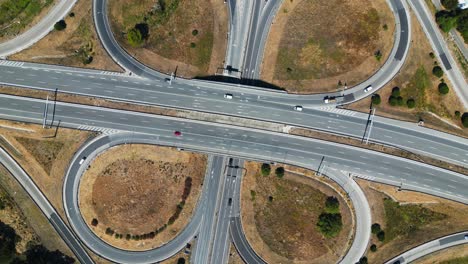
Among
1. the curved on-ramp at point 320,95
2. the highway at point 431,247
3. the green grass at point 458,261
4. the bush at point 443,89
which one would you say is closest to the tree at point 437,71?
the bush at point 443,89

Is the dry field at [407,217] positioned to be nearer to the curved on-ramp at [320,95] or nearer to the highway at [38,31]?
the curved on-ramp at [320,95]

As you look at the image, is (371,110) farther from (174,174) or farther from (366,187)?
(174,174)

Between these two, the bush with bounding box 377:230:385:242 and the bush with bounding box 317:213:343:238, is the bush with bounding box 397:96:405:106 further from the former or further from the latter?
the bush with bounding box 317:213:343:238

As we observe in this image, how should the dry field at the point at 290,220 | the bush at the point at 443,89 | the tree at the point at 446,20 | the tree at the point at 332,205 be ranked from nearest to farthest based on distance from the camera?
the tree at the point at 332,205
the dry field at the point at 290,220
the bush at the point at 443,89
the tree at the point at 446,20

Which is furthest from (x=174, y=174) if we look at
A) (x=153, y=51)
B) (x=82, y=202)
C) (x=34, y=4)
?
(x=34, y=4)

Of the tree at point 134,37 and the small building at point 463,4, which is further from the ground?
the small building at point 463,4
